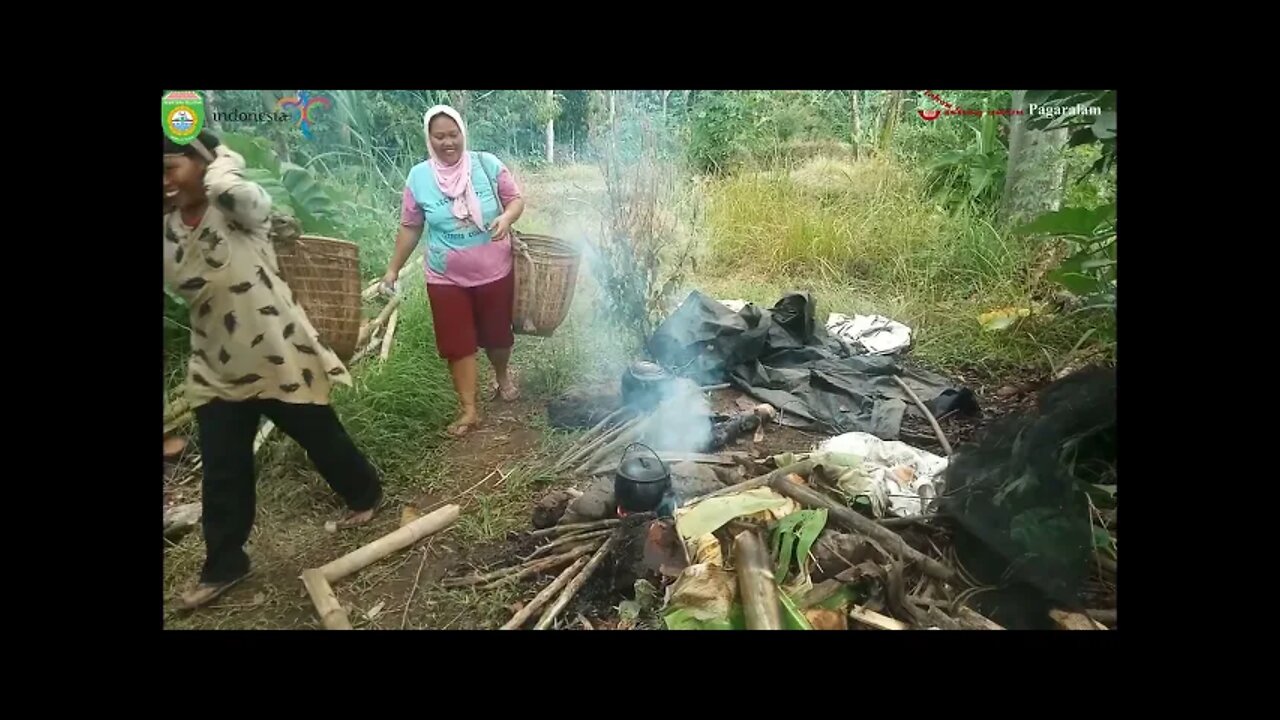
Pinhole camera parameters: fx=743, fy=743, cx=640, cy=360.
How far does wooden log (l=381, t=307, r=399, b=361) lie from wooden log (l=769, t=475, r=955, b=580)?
1326 mm

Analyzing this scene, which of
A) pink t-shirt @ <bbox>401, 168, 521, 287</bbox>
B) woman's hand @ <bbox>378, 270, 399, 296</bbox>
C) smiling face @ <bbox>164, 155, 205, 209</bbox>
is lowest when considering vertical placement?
woman's hand @ <bbox>378, 270, 399, 296</bbox>

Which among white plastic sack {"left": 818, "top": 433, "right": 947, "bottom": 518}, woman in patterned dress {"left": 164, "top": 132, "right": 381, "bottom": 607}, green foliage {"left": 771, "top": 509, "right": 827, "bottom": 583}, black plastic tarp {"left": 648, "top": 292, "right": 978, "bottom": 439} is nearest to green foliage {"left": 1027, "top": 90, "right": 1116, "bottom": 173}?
black plastic tarp {"left": 648, "top": 292, "right": 978, "bottom": 439}

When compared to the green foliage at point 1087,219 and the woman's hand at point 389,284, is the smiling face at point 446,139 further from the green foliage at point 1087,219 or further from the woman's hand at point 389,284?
the green foliage at point 1087,219

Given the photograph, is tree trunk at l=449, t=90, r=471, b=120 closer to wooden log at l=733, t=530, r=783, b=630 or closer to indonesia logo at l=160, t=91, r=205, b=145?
indonesia logo at l=160, t=91, r=205, b=145

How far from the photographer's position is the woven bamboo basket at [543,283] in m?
2.47

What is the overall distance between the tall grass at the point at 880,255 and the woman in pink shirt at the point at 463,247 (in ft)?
2.46

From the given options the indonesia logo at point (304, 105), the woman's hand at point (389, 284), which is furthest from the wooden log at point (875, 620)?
the indonesia logo at point (304, 105)

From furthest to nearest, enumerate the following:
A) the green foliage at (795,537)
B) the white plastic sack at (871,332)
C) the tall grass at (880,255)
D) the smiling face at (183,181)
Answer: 1. the white plastic sack at (871,332)
2. the tall grass at (880,255)
3. the green foliage at (795,537)
4. the smiling face at (183,181)

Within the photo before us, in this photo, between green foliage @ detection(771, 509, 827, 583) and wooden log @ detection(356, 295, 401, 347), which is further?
wooden log @ detection(356, 295, 401, 347)

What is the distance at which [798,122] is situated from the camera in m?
2.46

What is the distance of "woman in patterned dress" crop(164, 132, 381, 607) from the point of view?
7.04ft

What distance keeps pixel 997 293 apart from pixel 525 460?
1769 millimetres

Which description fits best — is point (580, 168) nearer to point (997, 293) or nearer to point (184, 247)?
point (184, 247)

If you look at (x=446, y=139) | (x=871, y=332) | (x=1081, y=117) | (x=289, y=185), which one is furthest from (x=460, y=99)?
(x=1081, y=117)
